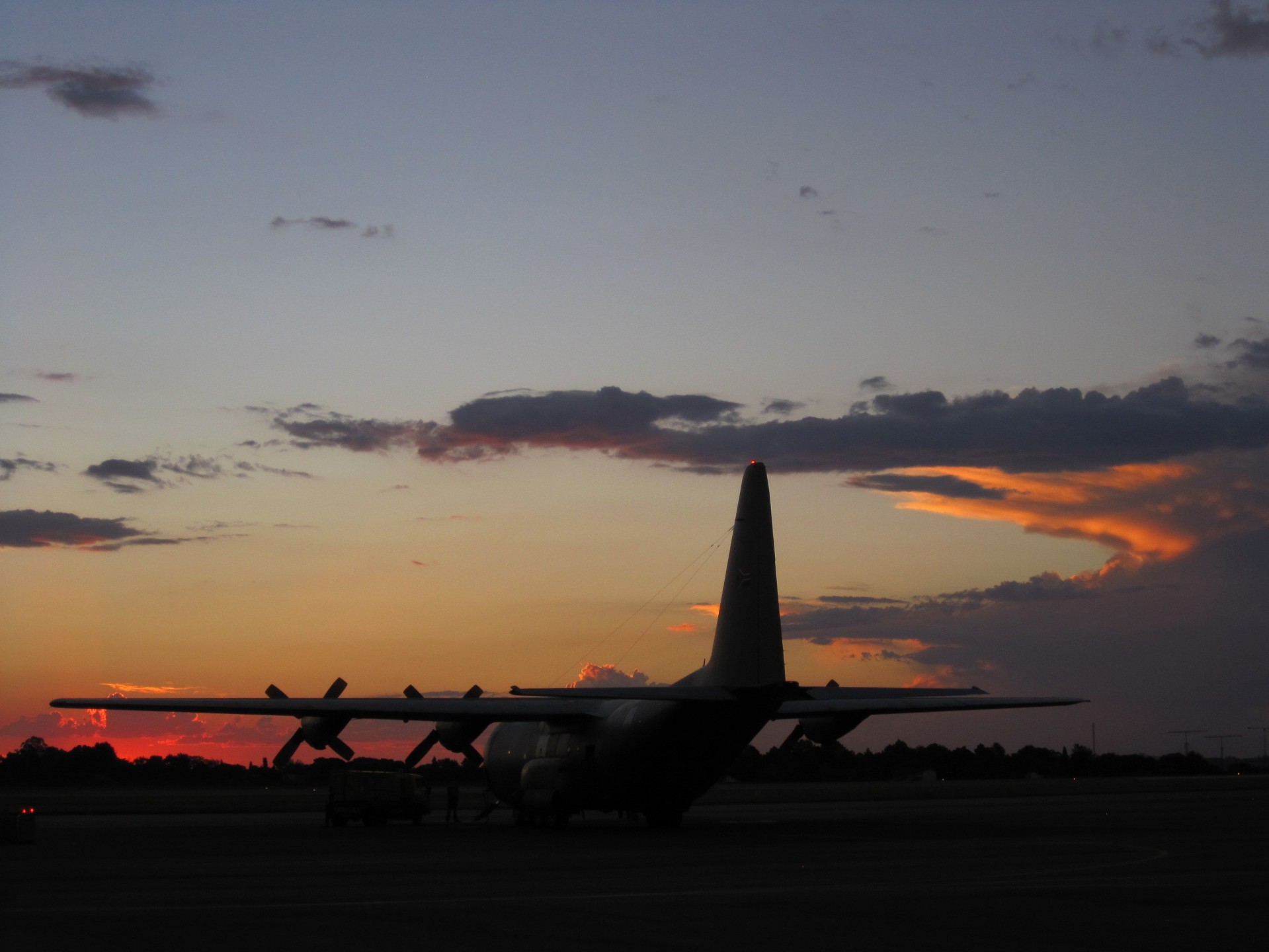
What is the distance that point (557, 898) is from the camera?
1748 centimetres

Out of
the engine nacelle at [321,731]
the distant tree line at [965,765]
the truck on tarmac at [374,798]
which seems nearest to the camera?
the engine nacelle at [321,731]

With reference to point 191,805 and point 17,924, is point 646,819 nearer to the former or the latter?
point 17,924

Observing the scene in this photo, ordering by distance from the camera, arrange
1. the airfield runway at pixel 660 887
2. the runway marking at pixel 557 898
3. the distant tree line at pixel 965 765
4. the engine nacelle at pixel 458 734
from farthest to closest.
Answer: the distant tree line at pixel 965 765
the engine nacelle at pixel 458 734
the runway marking at pixel 557 898
the airfield runway at pixel 660 887

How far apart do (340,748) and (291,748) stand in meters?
1.53

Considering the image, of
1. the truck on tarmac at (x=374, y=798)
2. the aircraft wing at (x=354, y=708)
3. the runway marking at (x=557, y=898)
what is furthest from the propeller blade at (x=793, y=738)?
the runway marking at (x=557, y=898)

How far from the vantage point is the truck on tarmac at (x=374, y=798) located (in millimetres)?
42688

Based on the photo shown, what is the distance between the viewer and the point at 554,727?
39.7 metres

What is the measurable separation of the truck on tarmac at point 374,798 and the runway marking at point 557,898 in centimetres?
2583

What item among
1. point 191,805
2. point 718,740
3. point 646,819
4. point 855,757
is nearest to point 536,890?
point 718,740

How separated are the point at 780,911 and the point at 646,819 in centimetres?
2423

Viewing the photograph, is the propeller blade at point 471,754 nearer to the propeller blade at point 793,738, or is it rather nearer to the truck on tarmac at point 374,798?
the truck on tarmac at point 374,798

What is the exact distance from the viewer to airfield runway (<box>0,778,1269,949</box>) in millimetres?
13742

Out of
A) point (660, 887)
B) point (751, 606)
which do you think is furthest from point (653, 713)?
point (660, 887)

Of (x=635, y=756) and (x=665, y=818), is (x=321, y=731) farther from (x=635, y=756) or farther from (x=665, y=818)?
(x=665, y=818)
